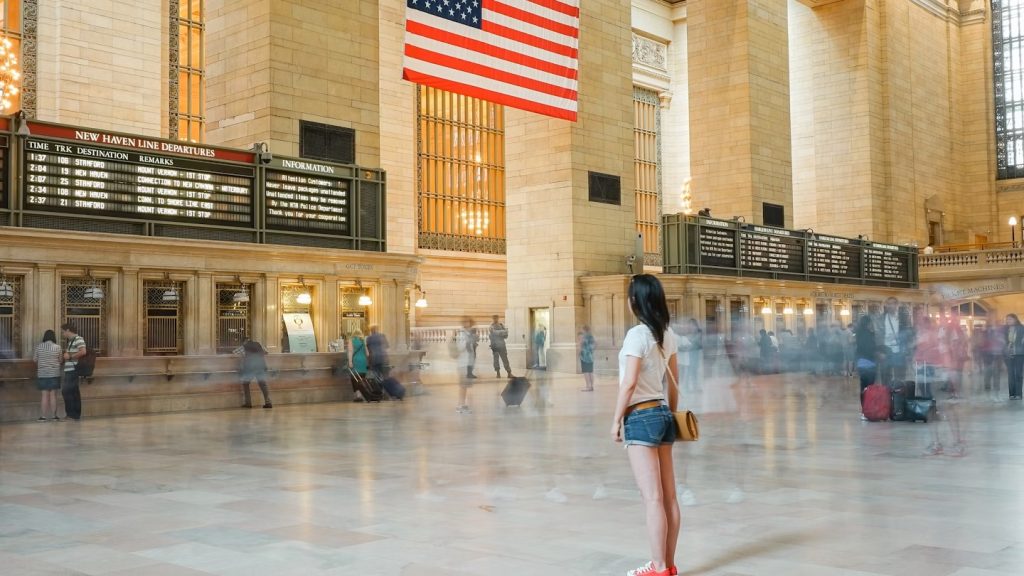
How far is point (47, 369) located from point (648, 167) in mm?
33393

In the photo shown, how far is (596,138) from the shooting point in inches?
907

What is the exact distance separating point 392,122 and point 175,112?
8177mm

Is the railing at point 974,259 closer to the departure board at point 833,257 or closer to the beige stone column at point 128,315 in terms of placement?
the departure board at point 833,257

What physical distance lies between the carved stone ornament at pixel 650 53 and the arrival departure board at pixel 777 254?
14746 millimetres

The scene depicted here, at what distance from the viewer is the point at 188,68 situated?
25.5 meters

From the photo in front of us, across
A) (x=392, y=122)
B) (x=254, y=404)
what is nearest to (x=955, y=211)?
(x=392, y=122)

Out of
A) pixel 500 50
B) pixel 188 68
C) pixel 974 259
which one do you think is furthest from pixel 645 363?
pixel 974 259

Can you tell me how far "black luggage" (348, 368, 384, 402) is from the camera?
15398 mm

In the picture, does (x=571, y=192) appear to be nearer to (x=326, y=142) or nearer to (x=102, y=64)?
(x=326, y=142)

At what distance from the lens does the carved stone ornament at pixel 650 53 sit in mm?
41438

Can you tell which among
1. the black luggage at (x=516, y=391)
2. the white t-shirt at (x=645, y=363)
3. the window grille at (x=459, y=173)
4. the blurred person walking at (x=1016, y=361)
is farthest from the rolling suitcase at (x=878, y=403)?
the window grille at (x=459, y=173)

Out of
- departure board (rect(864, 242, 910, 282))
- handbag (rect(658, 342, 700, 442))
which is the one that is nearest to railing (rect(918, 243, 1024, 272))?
departure board (rect(864, 242, 910, 282))

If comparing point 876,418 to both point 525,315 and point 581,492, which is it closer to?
point 581,492

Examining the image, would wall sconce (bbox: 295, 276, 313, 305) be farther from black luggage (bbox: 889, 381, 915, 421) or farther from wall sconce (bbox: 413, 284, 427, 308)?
wall sconce (bbox: 413, 284, 427, 308)
